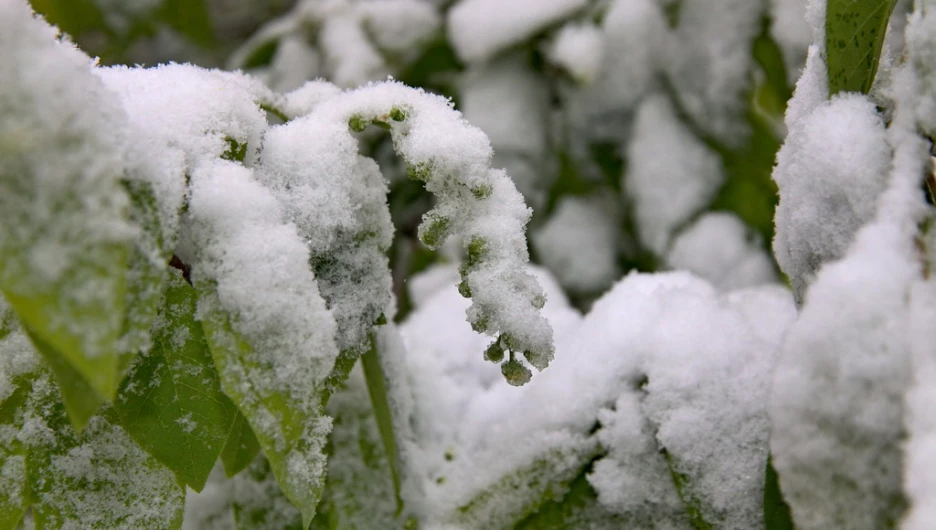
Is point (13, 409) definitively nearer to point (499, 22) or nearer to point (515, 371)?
point (515, 371)

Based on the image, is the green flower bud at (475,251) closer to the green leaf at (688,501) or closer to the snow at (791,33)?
the green leaf at (688,501)

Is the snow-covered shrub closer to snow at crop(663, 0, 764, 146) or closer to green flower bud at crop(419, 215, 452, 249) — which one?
green flower bud at crop(419, 215, 452, 249)

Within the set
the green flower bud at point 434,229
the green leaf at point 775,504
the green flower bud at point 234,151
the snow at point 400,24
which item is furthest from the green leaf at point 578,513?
the snow at point 400,24

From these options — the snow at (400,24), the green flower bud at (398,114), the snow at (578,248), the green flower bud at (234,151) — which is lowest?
the green flower bud at (234,151)

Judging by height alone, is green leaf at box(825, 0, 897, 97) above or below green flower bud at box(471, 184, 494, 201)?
above

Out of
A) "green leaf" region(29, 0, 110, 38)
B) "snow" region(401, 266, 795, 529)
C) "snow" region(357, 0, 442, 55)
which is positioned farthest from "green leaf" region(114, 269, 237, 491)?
"green leaf" region(29, 0, 110, 38)

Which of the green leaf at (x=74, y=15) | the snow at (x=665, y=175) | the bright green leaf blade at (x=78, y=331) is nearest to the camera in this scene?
the bright green leaf blade at (x=78, y=331)
